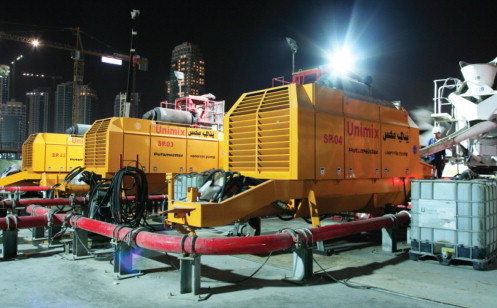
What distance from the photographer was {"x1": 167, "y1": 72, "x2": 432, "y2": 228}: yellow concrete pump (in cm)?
568

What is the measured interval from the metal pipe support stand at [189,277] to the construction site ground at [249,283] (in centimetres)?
8

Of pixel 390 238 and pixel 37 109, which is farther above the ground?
pixel 37 109

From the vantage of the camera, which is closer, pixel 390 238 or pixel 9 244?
pixel 9 244

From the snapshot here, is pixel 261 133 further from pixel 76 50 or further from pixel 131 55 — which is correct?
pixel 76 50

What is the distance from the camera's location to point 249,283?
5012 mm

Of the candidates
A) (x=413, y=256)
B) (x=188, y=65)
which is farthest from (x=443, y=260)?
(x=188, y=65)

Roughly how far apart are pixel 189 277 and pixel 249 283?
909 millimetres

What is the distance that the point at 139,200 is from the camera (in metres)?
7.08

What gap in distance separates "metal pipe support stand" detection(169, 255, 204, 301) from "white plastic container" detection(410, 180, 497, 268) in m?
3.97

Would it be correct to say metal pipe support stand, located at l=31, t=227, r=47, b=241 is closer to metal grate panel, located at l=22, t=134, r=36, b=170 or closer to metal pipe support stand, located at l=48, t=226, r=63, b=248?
metal pipe support stand, located at l=48, t=226, r=63, b=248

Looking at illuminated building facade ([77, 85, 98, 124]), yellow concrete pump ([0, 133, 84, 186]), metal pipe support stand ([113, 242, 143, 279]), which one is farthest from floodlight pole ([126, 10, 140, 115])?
illuminated building facade ([77, 85, 98, 124])

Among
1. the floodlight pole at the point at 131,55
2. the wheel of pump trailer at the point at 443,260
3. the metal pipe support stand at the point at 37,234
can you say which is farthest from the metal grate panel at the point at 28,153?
the wheel of pump trailer at the point at 443,260

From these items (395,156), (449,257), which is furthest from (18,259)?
(395,156)

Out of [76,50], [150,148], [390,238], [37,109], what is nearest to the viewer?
[390,238]
